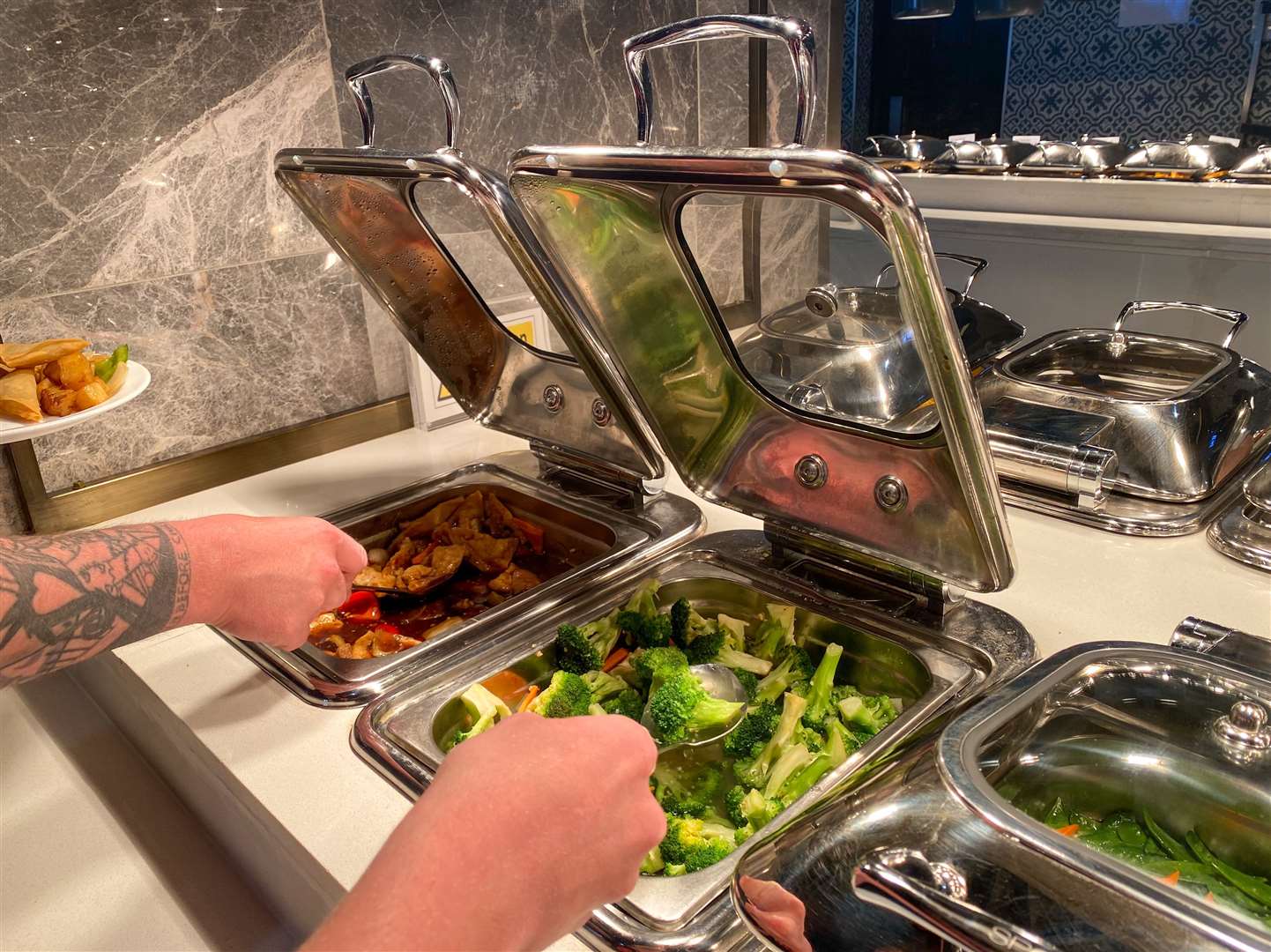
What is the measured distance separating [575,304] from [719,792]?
2.05ft

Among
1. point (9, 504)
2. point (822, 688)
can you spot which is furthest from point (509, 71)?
point (822, 688)

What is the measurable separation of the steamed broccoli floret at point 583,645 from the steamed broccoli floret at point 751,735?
21cm

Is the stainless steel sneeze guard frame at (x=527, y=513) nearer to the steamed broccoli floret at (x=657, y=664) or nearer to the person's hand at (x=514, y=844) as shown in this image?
the steamed broccoli floret at (x=657, y=664)

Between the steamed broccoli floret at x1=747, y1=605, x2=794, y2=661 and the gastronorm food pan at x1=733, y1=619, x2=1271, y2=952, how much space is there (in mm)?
428

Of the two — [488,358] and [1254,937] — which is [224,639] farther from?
[1254,937]

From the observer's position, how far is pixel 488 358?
1.65 m

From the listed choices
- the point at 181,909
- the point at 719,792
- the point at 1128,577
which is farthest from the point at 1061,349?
the point at 181,909

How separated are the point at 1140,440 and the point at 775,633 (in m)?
0.67

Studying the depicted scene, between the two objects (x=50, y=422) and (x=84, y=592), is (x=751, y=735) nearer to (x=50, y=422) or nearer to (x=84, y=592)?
(x=84, y=592)

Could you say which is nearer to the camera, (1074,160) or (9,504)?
(9,504)

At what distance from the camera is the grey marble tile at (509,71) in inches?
71.2

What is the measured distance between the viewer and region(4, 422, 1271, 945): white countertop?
0.94 m

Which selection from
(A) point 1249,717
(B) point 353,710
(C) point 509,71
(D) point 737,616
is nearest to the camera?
(A) point 1249,717

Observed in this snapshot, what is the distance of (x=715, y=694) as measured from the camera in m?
1.17
